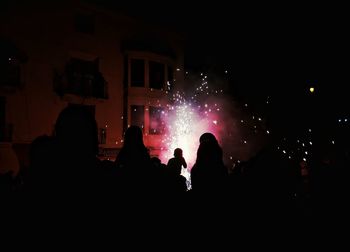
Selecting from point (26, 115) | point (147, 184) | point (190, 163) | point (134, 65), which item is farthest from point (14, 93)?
point (147, 184)

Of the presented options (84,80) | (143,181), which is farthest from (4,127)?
(143,181)

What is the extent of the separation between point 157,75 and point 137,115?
11.1 feet

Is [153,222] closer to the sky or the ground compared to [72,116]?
closer to the ground

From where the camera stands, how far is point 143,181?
121 inches

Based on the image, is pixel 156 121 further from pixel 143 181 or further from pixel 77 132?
pixel 77 132

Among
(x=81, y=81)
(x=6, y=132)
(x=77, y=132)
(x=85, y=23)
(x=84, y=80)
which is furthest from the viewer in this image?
(x=85, y=23)

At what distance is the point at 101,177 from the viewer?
242 cm

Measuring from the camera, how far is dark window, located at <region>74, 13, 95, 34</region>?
2220 cm

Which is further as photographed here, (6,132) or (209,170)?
(6,132)

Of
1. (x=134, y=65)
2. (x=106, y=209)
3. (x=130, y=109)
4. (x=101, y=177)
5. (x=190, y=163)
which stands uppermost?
(x=134, y=65)

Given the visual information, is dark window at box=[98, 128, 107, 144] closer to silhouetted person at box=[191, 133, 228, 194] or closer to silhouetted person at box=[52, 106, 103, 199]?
silhouetted person at box=[191, 133, 228, 194]

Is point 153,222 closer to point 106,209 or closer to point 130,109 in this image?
point 106,209

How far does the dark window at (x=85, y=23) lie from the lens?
72.8 feet

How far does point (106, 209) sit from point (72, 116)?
2.27ft
